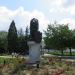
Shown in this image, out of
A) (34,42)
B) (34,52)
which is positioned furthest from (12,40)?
(34,42)

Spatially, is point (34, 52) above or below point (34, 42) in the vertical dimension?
below

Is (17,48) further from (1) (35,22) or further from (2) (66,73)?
(2) (66,73)

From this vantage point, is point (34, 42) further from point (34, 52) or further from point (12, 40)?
point (12, 40)

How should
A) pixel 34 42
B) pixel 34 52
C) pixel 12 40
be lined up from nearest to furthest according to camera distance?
pixel 34 42 < pixel 34 52 < pixel 12 40

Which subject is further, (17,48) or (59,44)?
(17,48)

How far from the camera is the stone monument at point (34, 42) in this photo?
74.5 feet

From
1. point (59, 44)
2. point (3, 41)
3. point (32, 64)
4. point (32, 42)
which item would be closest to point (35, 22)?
point (32, 42)

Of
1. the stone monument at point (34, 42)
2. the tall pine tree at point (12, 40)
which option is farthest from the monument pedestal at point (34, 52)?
the tall pine tree at point (12, 40)

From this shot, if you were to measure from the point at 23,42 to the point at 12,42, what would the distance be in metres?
4.20

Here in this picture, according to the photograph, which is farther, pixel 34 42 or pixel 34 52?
pixel 34 52

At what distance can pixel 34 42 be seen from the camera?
22.7 m

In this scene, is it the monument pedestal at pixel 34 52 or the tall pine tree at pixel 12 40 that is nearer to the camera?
the monument pedestal at pixel 34 52

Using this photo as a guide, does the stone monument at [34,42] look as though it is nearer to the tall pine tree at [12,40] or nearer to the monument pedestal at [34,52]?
the monument pedestal at [34,52]

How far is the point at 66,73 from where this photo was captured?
17.5 metres
